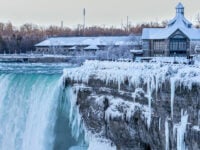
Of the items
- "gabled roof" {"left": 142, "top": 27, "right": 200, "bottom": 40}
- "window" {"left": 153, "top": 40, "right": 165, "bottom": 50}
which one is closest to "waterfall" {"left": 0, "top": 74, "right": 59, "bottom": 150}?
"window" {"left": 153, "top": 40, "right": 165, "bottom": 50}

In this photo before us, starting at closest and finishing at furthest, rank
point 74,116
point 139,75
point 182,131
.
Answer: point 182,131 < point 139,75 < point 74,116

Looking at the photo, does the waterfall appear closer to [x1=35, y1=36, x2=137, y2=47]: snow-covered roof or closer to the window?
the window

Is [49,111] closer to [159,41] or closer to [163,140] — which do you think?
[163,140]

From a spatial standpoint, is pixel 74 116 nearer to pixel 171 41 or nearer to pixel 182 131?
pixel 182 131

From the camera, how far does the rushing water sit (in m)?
28.8

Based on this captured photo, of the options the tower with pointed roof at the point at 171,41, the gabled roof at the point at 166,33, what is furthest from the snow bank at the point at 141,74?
the gabled roof at the point at 166,33

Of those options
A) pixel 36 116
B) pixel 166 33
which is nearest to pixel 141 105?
pixel 36 116

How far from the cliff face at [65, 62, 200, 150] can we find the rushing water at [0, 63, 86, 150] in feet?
3.74

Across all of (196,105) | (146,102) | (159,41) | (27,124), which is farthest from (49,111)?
(159,41)

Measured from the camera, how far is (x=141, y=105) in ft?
71.7

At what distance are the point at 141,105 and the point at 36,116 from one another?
30.1 ft

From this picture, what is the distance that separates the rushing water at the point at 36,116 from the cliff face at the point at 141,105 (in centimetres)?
114

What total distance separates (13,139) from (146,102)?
1097 centimetres

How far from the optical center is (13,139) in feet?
97.3
